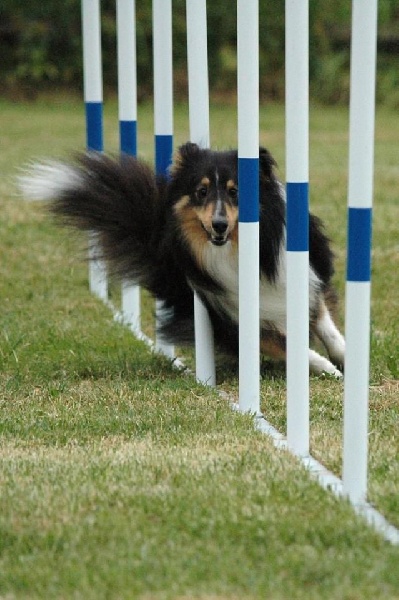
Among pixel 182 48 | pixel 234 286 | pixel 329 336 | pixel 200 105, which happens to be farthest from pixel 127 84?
pixel 182 48

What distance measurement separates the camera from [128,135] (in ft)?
22.9

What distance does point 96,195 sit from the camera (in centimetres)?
598

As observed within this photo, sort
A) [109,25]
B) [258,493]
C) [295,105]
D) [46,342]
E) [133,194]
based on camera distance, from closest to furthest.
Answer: [258,493], [295,105], [133,194], [46,342], [109,25]

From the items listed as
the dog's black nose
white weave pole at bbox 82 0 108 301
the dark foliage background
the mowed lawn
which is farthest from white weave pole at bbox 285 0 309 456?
the dark foliage background

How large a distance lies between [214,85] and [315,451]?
56.4ft

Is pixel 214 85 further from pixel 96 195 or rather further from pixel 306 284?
Answer: pixel 306 284

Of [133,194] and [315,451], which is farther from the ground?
[133,194]

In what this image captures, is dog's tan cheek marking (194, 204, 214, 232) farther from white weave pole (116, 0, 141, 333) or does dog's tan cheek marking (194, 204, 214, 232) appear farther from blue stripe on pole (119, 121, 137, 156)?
blue stripe on pole (119, 121, 137, 156)

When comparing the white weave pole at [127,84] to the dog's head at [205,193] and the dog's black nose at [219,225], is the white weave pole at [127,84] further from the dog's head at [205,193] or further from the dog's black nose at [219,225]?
the dog's black nose at [219,225]

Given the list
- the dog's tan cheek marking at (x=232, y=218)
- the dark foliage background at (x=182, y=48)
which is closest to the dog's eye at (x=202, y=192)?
the dog's tan cheek marking at (x=232, y=218)

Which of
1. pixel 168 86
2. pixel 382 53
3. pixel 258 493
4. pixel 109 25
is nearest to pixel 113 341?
pixel 168 86

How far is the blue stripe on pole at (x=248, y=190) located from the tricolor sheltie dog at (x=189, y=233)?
22.3 inches

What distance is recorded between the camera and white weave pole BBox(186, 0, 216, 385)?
17.4 ft

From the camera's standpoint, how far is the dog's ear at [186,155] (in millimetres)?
5574
